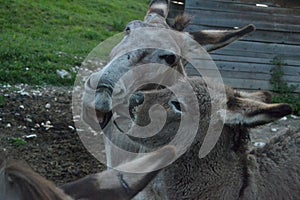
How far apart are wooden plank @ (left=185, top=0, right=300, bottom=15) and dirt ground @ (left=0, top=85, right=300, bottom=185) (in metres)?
2.75

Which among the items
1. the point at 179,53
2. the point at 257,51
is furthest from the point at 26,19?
the point at 179,53

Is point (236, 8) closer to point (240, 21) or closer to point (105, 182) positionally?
point (240, 21)

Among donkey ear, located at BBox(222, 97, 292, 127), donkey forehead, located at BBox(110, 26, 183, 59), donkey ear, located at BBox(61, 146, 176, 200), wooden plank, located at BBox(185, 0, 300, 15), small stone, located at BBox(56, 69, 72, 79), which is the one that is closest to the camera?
donkey ear, located at BBox(61, 146, 176, 200)

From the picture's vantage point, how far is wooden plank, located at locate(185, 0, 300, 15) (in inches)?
464

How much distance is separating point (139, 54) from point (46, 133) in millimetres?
3761

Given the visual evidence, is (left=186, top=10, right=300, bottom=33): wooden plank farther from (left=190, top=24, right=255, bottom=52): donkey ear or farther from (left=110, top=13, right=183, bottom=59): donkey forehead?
(left=110, top=13, right=183, bottom=59): donkey forehead

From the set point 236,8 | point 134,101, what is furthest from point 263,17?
point 134,101

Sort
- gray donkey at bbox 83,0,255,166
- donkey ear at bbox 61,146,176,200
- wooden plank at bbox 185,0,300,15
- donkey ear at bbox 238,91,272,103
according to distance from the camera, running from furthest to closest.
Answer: wooden plank at bbox 185,0,300,15 < gray donkey at bbox 83,0,255,166 < donkey ear at bbox 238,91,272,103 < donkey ear at bbox 61,146,176,200

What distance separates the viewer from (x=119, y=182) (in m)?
2.86

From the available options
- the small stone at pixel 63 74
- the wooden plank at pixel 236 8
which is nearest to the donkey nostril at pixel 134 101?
the small stone at pixel 63 74

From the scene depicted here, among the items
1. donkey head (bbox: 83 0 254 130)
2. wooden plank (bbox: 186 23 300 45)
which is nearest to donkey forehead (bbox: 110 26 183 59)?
donkey head (bbox: 83 0 254 130)

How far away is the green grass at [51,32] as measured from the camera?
11359mm

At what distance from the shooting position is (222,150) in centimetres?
393

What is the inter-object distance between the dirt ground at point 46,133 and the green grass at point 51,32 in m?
0.97
